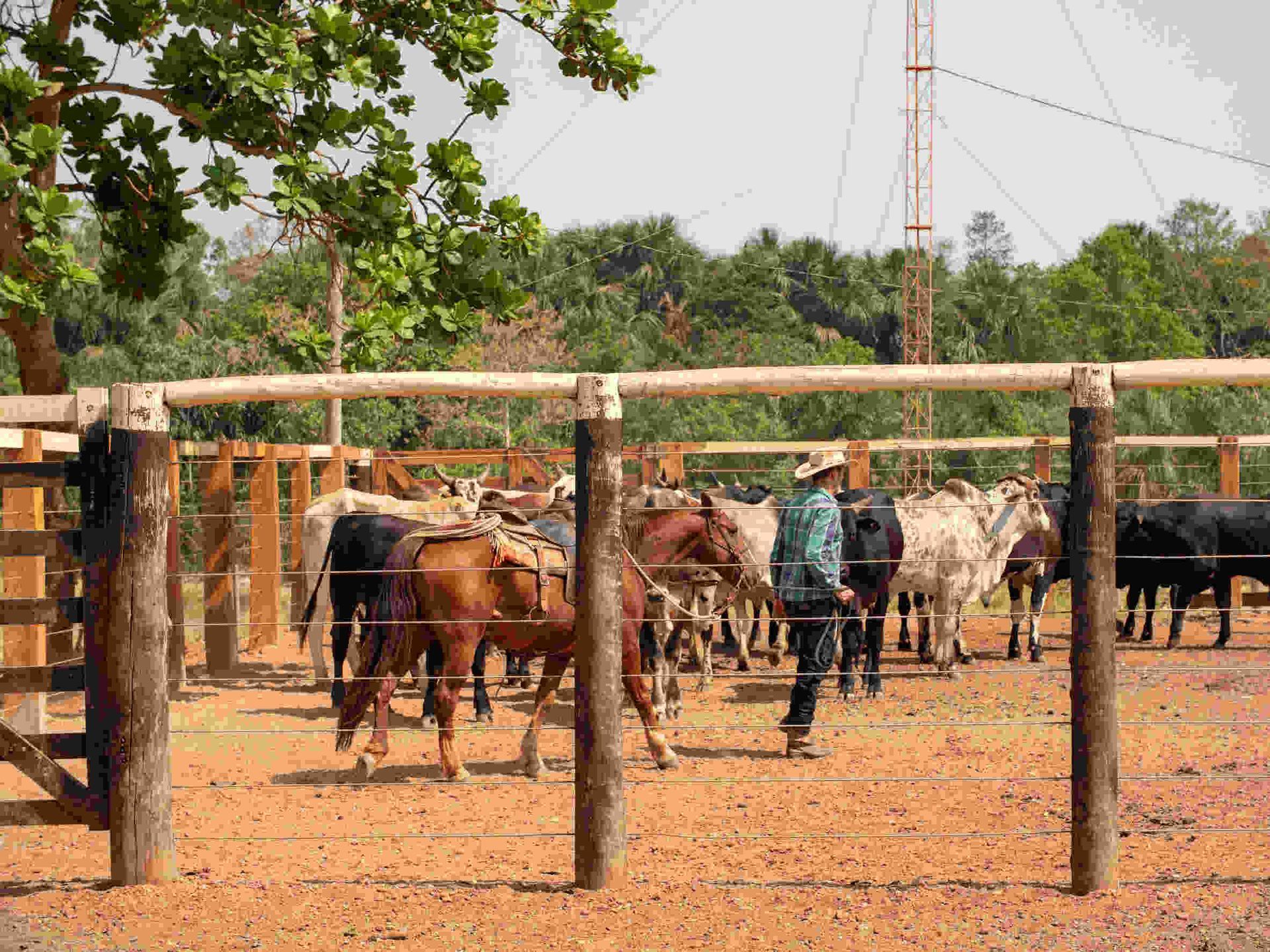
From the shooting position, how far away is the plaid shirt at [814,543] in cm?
949

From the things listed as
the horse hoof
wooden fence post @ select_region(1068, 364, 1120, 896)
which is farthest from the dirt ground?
wooden fence post @ select_region(1068, 364, 1120, 896)

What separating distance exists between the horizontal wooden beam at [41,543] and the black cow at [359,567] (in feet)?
16.4

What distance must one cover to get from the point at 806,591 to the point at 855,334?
43685 mm

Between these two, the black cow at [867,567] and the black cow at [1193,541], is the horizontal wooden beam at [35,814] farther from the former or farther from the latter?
the black cow at [1193,541]

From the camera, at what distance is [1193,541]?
52.0 ft

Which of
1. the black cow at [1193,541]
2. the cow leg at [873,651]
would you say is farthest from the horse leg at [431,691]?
the black cow at [1193,541]

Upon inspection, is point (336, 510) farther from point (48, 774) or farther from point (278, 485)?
point (48, 774)

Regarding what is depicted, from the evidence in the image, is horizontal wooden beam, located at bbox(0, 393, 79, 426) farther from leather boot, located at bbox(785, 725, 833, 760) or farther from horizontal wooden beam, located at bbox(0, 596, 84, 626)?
leather boot, located at bbox(785, 725, 833, 760)

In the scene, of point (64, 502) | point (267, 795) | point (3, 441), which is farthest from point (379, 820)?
point (64, 502)

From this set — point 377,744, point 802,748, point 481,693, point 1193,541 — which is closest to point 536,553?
point 377,744

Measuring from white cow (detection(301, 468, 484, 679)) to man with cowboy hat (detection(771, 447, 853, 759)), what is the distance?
3.88 metres

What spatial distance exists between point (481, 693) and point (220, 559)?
4574mm

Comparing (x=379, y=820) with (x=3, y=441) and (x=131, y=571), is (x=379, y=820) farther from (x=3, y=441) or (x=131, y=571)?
(x=3, y=441)

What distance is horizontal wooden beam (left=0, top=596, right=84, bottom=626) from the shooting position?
603 cm
